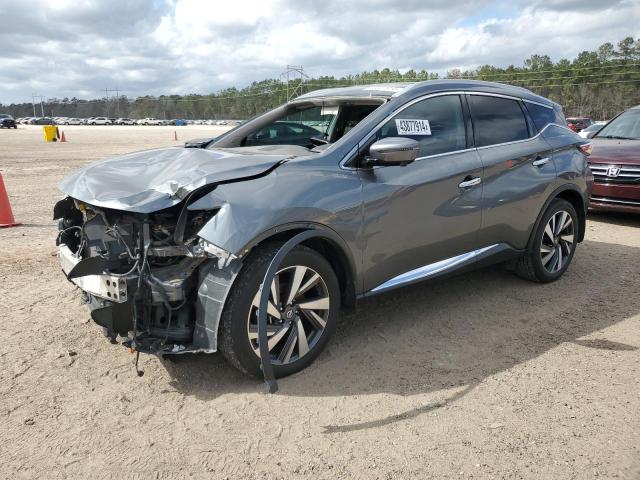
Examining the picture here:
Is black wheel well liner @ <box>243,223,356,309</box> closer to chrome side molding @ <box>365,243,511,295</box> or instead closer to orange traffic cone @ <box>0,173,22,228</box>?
chrome side molding @ <box>365,243,511,295</box>

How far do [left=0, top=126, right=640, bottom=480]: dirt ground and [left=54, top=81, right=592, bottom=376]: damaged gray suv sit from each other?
0.33 m

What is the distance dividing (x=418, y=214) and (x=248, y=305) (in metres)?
1.46

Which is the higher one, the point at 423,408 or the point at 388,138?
the point at 388,138

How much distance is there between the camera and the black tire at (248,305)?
298 cm

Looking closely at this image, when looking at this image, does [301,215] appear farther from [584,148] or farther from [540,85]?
[540,85]

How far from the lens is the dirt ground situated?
2576 mm

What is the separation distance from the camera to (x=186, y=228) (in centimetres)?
311

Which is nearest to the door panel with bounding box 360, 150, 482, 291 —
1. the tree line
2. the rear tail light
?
the rear tail light

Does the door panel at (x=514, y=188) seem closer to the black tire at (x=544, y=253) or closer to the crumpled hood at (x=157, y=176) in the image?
the black tire at (x=544, y=253)

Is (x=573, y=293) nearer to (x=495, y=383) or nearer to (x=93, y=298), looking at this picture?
(x=495, y=383)

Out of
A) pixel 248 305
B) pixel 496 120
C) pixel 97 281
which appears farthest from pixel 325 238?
pixel 496 120

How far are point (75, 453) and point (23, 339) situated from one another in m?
1.56

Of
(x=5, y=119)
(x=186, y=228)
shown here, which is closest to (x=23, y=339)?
(x=186, y=228)

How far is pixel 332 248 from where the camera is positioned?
3484mm
